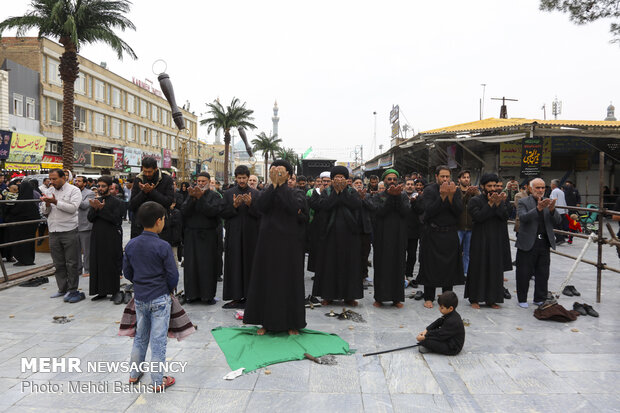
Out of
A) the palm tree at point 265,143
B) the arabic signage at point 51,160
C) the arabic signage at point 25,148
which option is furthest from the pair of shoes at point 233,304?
the palm tree at point 265,143

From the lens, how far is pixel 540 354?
4141mm

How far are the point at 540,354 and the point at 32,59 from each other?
34.5 m

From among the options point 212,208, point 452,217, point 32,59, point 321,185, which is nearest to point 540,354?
point 452,217

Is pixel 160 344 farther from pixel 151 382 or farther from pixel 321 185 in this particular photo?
pixel 321 185

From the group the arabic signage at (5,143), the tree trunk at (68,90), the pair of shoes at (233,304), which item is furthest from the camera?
the arabic signage at (5,143)

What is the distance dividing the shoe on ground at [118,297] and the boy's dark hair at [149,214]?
3113 millimetres

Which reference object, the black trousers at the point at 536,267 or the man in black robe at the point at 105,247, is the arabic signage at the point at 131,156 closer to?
the man in black robe at the point at 105,247

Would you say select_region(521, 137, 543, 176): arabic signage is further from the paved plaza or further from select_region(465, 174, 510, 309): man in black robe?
the paved plaza

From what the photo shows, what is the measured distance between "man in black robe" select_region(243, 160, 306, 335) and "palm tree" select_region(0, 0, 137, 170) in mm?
14771

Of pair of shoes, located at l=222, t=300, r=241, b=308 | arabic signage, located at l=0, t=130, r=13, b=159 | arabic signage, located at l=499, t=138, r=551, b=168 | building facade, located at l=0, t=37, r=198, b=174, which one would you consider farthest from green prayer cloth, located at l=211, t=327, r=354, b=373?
arabic signage, located at l=0, t=130, r=13, b=159

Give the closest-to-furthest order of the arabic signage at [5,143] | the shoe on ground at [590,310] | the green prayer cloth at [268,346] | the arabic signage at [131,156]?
the green prayer cloth at [268,346]
the shoe on ground at [590,310]
the arabic signage at [5,143]
the arabic signage at [131,156]

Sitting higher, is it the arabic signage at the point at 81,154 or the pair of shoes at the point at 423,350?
the arabic signage at the point at 81,154

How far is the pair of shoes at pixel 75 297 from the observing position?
19.3 feet

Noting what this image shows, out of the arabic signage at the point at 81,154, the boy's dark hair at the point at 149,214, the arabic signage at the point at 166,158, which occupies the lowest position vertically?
the boy's dark hair at the point at 149,214
